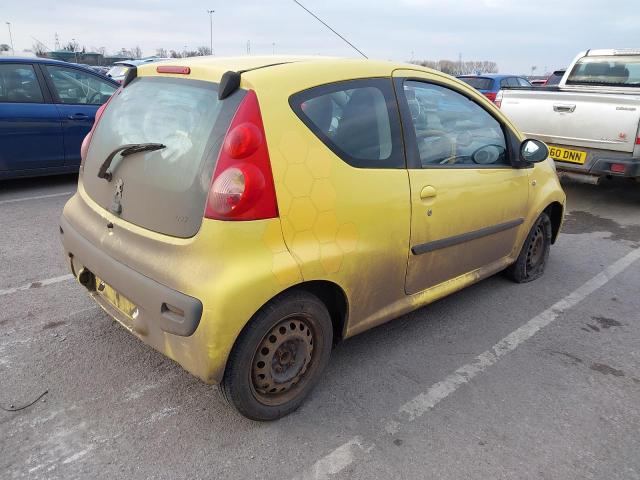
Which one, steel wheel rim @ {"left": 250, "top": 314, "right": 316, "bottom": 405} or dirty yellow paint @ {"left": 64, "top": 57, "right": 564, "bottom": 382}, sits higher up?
dirty yellow paint @ {"left": 64, "top": 57, "right": 564, "bottom": 382}

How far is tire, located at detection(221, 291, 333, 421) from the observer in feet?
7.29

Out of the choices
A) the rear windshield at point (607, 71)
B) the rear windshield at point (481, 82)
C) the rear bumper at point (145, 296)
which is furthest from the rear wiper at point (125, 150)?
the rear windshield at point (481, 82)

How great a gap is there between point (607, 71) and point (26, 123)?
26.1 feet

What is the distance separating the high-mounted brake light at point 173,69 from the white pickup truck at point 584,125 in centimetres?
528

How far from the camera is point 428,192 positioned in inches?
111

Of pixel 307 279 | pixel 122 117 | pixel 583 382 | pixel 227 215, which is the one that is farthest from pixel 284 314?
pixel 583 382

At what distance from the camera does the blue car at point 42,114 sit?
5.98m

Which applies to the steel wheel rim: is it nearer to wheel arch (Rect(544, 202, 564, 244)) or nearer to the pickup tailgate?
wheel arch (Rect(544, 202, 564, 244))

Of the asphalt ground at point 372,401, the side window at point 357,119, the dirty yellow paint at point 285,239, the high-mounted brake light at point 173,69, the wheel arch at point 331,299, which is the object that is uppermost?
the high-mounted brake light at point 173,69

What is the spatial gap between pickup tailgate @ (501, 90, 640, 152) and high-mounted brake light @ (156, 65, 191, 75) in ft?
17.3

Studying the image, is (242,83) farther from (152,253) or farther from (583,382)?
(583,382)

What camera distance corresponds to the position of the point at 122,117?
8.84 feet

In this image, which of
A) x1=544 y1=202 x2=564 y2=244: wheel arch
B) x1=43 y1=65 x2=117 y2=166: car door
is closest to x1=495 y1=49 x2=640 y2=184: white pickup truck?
x1=544 y1=202 x2=564 y2=244: wheel arch

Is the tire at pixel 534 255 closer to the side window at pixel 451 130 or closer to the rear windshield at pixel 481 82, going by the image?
the side window at pixel 451 130
